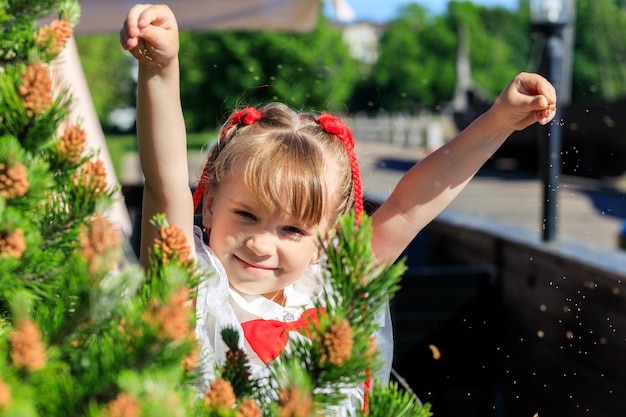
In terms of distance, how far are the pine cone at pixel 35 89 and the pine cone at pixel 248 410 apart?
0.29 m

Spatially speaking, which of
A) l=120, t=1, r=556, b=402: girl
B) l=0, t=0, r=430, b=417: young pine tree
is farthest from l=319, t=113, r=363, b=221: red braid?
l=0, t=0, r=430, b=417: young pine tree

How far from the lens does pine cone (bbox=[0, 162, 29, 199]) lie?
578 millimetres

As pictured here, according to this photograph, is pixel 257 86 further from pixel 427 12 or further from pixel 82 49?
pixel 427 12

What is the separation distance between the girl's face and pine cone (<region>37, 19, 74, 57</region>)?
23.3 inches

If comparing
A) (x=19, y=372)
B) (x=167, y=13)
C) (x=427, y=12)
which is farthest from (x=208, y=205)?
(x=427, y=12)

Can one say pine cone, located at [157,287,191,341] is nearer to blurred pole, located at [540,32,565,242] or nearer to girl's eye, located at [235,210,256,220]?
girl's eye, located at [235,210,256,220]

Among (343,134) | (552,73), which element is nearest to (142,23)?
(343,134)

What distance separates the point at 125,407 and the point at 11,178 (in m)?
0.21

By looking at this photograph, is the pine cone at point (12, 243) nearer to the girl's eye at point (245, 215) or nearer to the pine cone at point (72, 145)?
the pine cone at point (72, 145)

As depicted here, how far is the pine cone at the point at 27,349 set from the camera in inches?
19.7

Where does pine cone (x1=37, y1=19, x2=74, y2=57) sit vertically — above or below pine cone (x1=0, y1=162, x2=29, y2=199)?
above

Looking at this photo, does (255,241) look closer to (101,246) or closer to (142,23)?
(142,23)

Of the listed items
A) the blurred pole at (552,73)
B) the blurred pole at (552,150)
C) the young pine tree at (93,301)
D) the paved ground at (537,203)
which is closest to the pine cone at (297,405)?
the young pine tree at (93,301)

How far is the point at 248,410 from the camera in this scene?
617 mm
